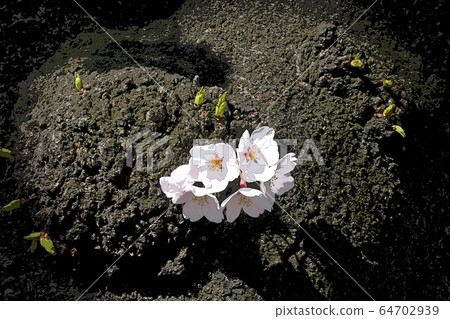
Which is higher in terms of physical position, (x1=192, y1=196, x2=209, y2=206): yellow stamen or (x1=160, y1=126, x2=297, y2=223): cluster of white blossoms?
(x1=160, y1=126, x2=297, y2=223): cluster of white blossoms

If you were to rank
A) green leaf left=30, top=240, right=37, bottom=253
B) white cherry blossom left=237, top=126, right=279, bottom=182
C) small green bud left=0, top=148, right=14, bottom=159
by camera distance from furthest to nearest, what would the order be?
small green bud left=0, top=148, right=14, bottom=159
green leaf left=30, top=240, right=37, bottom=253
white cherry blossom left=237, top=126, right=279, bottom=182

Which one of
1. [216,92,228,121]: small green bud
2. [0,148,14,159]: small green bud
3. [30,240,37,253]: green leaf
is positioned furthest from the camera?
[0,148,14,159]: small green bud

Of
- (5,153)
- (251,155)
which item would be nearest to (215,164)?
(251,155)

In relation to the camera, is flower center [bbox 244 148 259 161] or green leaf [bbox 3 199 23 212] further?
green leaf [bbox 3 199 23 212]

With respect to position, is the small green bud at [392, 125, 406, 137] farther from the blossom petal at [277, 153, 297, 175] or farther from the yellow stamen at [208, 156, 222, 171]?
the yellow stamen at [208, 156, 222, 171]

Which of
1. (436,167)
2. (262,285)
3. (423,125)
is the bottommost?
(262,285)

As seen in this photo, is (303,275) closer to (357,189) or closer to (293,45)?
(357,189)

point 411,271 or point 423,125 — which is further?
point 423,125

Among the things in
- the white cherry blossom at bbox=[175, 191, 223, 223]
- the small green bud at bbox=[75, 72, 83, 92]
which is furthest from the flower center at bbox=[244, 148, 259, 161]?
the small green bud at bbox=[75, 72, 83, 92]

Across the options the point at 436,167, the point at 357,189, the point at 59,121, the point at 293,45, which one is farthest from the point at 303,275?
the point at 59,121
